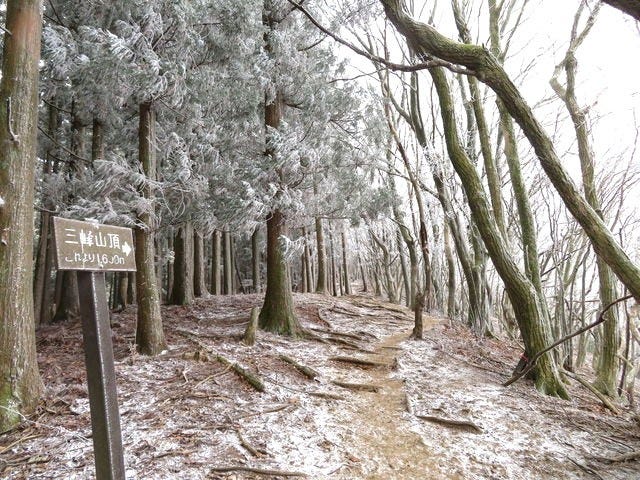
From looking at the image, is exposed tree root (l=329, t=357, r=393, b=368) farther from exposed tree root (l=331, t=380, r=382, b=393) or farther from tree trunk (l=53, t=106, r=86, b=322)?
tree trunk (l=53, t=106, r=86, b=322)

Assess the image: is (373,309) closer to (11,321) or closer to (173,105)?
(173,105)

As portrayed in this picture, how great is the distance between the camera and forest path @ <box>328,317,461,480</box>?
11.6ft

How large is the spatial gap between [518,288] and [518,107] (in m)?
2.97

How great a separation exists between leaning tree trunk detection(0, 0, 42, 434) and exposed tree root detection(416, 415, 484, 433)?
14.7 feet

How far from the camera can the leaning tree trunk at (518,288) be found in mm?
5570

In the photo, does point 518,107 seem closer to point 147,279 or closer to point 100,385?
point 100,385

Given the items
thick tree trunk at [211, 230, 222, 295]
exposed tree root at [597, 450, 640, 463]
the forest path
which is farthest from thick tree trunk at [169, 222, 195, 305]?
exposed tree root at [597, 450, 640, 463]

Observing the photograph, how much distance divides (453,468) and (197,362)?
3865 mm

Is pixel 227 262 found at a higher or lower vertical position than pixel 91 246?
lower

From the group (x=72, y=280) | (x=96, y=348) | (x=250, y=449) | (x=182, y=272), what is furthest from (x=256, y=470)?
(x=72, y=280)

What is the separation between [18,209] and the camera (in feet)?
13.1

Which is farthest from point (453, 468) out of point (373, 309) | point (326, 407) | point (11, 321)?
point (373, 309)

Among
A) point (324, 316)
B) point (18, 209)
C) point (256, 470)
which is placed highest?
point (18, 209)

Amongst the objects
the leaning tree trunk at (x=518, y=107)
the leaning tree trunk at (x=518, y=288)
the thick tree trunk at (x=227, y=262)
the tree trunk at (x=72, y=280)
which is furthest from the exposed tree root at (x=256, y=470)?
the thick tree trunk at (x=227, y=262)
